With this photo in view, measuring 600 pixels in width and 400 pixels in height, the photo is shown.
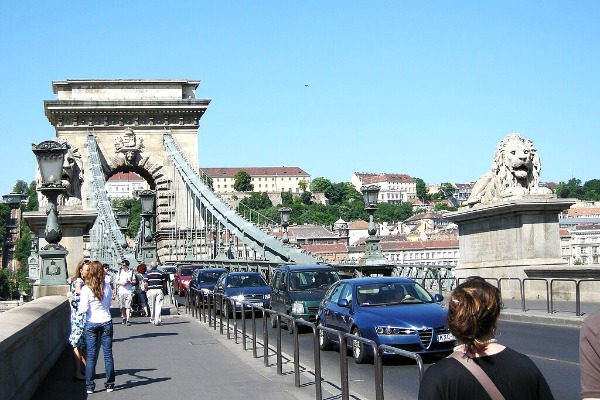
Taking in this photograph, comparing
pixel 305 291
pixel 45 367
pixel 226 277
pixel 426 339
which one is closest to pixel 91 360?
pixel 45 367

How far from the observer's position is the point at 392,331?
1339cm

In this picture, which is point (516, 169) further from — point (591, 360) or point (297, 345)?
point (591, 360)

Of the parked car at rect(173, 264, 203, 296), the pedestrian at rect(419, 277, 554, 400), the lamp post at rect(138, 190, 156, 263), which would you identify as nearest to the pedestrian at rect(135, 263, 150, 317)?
the parked car at rect(173, 264, 203, 296)

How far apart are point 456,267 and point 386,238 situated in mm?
104282

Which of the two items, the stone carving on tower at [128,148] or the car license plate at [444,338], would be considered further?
the stone carving on tower at [128,148]

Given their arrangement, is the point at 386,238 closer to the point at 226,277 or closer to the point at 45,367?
the point at 226,277

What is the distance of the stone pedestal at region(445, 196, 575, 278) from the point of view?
22125 mm

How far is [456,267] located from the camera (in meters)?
25.5

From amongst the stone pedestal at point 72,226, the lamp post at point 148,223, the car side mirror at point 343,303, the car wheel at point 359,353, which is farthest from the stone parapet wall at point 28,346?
the lamp post at point 148,223

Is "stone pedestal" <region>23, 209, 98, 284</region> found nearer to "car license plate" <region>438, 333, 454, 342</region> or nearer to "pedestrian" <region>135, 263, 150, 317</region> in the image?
"pedestrian" <region>135, 263, 150, 317</region>

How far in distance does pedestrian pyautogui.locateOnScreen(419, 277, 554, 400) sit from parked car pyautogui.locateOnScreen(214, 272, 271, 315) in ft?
65.9

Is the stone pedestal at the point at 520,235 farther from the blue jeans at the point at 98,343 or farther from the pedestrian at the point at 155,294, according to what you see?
the blue jeans at the point at 98,343

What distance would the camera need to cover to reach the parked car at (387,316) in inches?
520

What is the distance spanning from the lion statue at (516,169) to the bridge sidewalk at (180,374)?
8301 mm
